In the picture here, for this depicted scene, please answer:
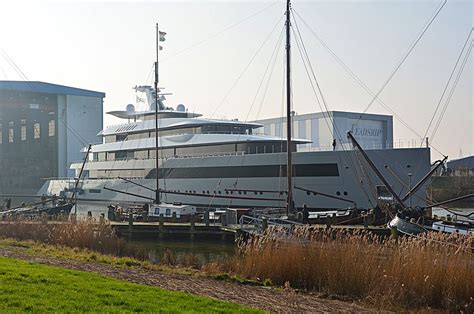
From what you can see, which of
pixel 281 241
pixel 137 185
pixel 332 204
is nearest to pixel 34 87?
pixel 137 185

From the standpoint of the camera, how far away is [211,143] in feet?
125

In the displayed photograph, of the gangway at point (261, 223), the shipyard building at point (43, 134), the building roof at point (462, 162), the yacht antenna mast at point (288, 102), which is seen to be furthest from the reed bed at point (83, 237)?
the building roof at point (462, 162)

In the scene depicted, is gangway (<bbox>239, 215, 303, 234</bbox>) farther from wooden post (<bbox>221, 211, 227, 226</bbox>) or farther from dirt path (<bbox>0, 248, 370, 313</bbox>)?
dirt path (<bbox>0, 248, 370, 313</bbox>)

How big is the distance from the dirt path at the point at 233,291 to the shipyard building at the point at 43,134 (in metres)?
57.6

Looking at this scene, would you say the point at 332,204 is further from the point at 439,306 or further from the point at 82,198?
the point at 82,198

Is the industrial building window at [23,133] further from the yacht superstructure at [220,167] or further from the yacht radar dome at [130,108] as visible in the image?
the yacht radar dome at [130,108]

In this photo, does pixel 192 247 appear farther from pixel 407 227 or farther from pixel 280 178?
pixel 280 178

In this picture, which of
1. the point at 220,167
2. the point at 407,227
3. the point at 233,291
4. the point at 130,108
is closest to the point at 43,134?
the point at 130,108

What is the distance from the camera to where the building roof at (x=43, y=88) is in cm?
6269

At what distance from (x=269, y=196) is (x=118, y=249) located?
54.0 ft

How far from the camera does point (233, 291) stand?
32.0 ft

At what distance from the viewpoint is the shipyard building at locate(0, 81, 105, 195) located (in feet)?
219

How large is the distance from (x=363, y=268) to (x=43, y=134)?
6388 centimetres

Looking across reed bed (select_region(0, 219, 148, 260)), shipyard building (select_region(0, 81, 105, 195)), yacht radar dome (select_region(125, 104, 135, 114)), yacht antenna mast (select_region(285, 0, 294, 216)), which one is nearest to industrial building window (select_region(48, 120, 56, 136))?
shipyard building (select_region(0, 81, 105, 195))
